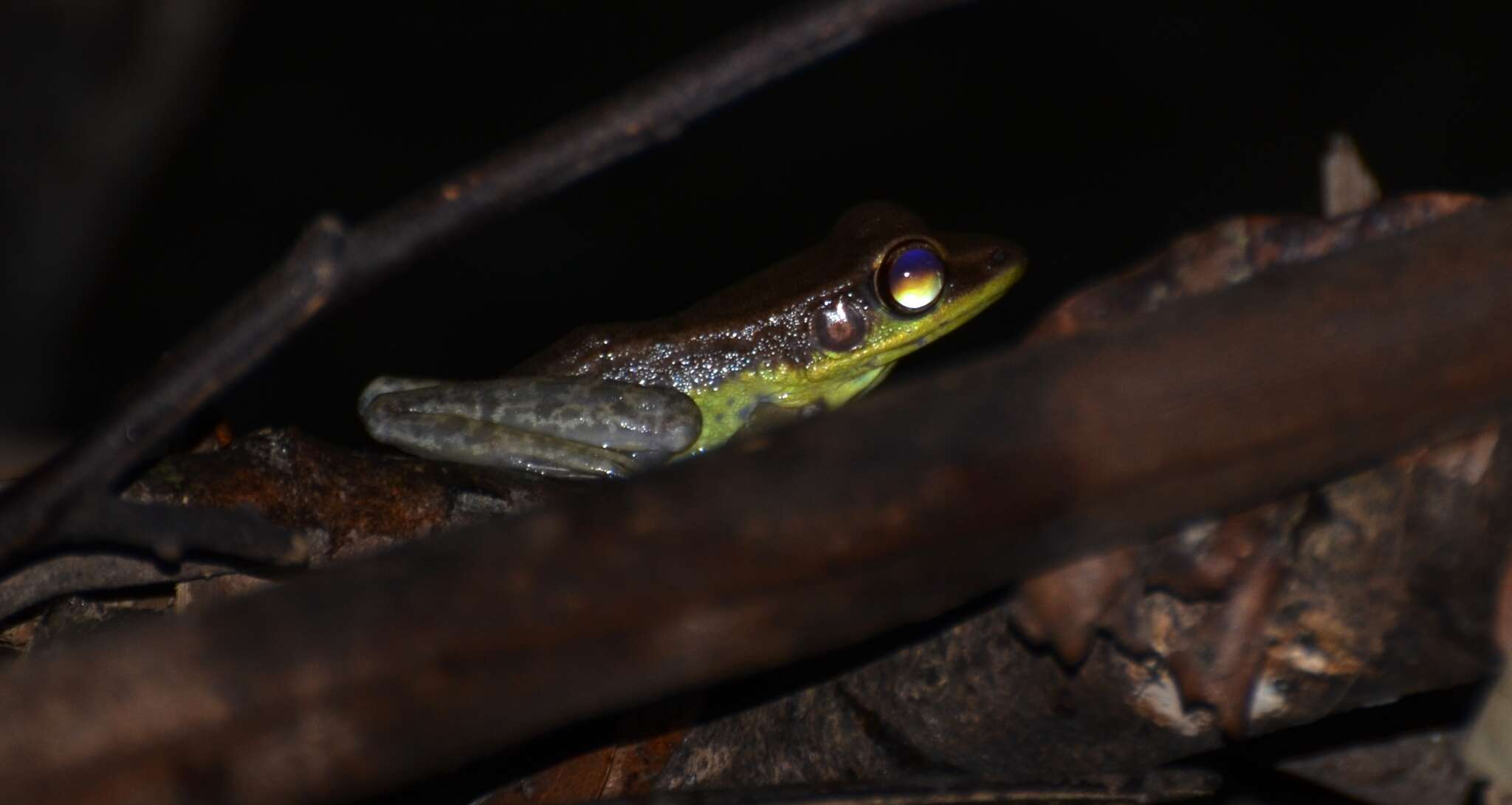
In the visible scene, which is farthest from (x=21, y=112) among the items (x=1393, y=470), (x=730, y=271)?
(x=1393, y=470)

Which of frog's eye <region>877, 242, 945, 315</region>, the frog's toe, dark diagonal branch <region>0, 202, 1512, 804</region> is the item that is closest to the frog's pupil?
frog's eye <region>877, 242, 945, 315</region>

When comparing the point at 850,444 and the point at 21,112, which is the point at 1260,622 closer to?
the point at 850,444

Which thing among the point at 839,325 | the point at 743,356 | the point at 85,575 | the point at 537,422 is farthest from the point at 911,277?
the point at 85,575

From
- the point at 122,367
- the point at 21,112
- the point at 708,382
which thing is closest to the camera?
the point at 708,382

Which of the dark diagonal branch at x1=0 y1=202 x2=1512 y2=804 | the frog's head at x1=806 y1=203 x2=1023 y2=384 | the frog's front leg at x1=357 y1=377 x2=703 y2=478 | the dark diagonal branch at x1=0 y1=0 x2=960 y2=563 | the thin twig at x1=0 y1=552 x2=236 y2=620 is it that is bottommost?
the dark diagonal branch at x1=0 y1=202 x2=1512 y2=804

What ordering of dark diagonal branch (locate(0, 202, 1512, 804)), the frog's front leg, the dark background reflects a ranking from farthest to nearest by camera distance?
the dark background → the frog's front leg → dark diagonal branch (locate(0, 202, 1512, 804))

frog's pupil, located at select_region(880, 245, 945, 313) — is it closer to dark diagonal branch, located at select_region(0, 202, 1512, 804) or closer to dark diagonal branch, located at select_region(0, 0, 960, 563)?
dark diagonal branch, located at select_region(0, 0, 960, 563)

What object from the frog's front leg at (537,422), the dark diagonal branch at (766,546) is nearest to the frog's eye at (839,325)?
the frog's front leg at (537,422)
